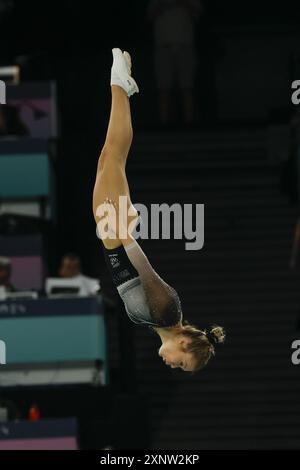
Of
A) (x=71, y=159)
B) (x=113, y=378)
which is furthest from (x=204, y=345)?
(x=71, y=159)

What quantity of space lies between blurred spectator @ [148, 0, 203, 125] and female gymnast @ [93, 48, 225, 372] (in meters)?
5.69

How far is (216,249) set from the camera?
49.3 ft

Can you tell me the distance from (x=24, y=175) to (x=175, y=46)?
205cm

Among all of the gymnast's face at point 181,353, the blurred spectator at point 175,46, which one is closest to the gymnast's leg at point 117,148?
the gymnast's face at point 181,353

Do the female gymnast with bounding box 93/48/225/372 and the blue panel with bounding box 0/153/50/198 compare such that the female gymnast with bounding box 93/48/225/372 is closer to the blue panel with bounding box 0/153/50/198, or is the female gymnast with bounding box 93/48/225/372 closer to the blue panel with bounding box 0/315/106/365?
the blue panel with bounding box 0/315/106/365

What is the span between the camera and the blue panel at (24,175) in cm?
1484

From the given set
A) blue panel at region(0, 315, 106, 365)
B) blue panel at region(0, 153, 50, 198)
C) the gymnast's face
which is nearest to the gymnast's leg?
the gymnast's face

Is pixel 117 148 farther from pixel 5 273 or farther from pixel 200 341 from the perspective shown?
pixel 5 273

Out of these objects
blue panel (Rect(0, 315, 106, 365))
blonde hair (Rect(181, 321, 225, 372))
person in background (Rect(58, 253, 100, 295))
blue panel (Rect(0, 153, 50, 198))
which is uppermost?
blue panel (Rect(0, 153, 50, 198))

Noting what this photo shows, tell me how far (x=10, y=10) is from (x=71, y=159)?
9.04 feet

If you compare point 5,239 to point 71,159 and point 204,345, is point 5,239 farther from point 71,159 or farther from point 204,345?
point 204,345

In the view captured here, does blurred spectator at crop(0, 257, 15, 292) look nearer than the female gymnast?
No

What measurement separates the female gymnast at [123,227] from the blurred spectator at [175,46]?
5688mm

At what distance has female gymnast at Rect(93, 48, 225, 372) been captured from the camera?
9.81 metres
